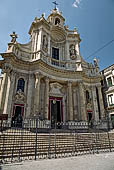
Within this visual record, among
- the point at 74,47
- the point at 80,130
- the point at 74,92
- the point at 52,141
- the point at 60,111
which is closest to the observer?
the point at 52,141

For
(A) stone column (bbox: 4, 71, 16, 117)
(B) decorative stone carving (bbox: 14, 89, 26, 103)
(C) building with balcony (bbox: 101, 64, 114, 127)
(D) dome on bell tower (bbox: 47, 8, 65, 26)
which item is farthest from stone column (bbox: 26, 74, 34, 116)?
(D) dome on bell tower (bbox: 47, 8, 65, 26)

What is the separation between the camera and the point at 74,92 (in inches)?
758

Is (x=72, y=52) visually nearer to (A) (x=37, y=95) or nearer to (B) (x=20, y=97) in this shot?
(A) (x=37, y=95)

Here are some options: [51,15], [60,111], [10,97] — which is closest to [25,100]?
[10,97]

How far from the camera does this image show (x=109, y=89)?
21.8 meters

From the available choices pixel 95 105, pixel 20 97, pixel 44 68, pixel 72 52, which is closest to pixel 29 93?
pixel 20 97

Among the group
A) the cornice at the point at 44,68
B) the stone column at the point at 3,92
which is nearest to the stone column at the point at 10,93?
the stone column at the point at 3,92

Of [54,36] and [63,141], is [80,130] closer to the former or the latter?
[63,141]

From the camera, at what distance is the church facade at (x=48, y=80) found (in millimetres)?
14570

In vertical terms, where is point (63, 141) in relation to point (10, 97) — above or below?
below

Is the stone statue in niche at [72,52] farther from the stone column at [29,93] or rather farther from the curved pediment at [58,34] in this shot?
the stone column at [29,93]

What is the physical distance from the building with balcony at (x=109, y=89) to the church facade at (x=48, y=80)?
8.14ft

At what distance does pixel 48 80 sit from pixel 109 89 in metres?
12.5

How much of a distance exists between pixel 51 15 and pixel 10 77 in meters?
19.3
